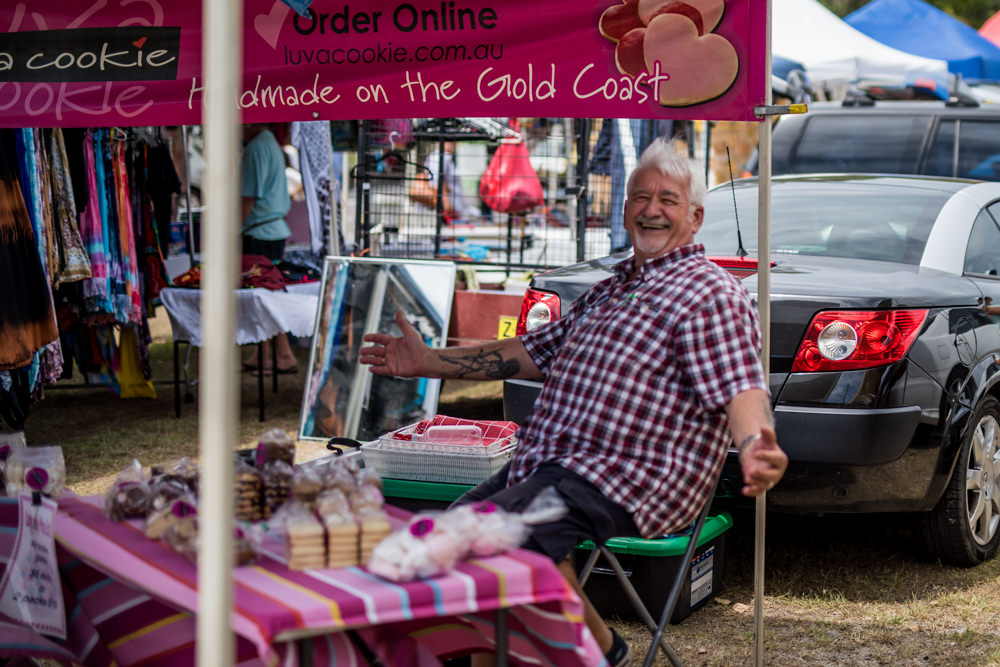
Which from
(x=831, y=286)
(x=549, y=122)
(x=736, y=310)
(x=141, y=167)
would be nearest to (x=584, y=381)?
(x=736, y=310)

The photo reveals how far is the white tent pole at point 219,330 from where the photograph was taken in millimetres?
1590

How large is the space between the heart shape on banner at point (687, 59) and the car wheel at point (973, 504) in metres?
1.83

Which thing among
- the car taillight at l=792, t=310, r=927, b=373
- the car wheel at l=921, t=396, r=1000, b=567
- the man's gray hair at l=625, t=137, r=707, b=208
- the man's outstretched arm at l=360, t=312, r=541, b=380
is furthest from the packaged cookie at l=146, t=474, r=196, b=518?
the car wheel at l=921, t=396, r=1000, b=567

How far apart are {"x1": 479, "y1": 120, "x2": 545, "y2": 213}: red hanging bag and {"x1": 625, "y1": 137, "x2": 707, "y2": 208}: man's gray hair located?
467cm

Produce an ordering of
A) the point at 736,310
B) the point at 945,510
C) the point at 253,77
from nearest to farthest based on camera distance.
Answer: the point at 736,310 < the point at 253,77 < the point at 945,510

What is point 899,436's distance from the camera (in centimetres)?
381

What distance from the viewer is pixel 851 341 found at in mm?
3820

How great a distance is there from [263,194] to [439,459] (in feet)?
14.2

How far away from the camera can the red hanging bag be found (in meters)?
7.73

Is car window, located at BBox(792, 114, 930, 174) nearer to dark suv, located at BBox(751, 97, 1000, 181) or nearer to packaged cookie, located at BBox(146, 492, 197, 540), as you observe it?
dark suv, located at BBox(751, 97, 1000, 181)

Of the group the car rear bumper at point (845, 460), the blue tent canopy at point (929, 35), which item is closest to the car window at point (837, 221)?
the car rear bumper at point (845, 460)

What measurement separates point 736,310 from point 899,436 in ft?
4.79

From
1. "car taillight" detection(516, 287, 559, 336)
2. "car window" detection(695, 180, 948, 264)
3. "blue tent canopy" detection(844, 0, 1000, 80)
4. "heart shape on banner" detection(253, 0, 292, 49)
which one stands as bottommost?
"car taillight" detection(516, 287, 559, 336)

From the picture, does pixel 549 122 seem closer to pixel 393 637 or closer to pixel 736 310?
pixel 736 310
